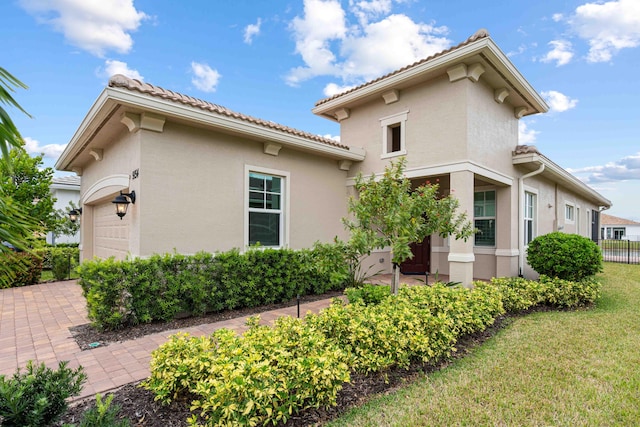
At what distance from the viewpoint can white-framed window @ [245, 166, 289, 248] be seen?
7.32 m

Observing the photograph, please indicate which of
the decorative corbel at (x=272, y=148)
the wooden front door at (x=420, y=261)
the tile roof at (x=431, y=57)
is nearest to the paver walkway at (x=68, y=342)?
the decorative corbel at (x=272, y=148)

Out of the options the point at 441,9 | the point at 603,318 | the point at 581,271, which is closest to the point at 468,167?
the point at 581,271

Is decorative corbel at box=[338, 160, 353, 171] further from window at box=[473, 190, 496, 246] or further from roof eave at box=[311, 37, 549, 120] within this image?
window at box=[473, 190, 496, 246]

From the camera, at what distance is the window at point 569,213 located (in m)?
14.8

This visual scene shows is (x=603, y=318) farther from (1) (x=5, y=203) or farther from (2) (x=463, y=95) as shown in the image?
(1) (x=5, y=203)

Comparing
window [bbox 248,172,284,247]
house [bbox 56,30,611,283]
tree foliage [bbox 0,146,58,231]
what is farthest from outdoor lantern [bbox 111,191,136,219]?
tree foliage [bbox 0,146,58,231]

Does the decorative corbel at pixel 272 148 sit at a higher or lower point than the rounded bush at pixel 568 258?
higher

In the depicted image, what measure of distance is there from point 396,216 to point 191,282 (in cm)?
364

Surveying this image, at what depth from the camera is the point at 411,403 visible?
116 inches

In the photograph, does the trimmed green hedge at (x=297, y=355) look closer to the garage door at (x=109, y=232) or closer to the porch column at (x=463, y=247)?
the porch column at (x=463, y=247)

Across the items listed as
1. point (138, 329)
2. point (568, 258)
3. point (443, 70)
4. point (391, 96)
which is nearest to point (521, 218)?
point (568, 258)

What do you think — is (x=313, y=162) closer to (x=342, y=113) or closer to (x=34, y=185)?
(x=342, y=113)

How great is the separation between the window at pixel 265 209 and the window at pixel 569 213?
45.3 feet

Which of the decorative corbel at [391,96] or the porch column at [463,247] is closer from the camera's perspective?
the porch column at [463,247]
